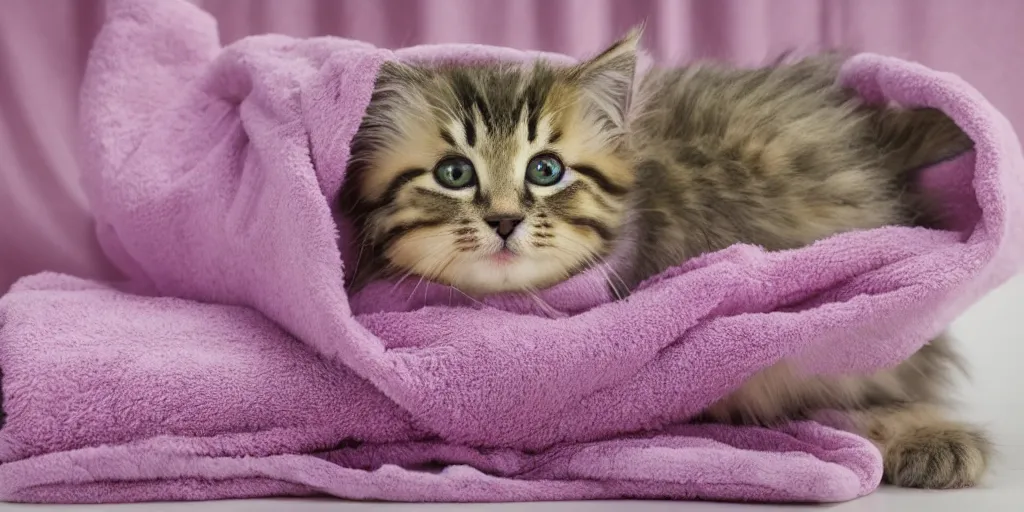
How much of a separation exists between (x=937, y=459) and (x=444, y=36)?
149cm

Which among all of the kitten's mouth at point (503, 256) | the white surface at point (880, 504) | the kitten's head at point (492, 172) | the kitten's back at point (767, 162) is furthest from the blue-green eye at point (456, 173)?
the white surface at point (880, 504)

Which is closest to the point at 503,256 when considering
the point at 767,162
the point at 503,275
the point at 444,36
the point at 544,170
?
the point at 503,275

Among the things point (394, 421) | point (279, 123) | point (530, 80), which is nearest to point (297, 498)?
point (394, 421)

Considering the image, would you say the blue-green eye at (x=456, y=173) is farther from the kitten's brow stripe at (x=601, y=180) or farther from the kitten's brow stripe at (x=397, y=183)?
the kitten's brow stripe at (x=601, y=180)

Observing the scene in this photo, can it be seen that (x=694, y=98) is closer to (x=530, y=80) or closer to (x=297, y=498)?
(x=530, y=80)

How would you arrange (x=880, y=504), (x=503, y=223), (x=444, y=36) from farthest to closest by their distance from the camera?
(x=444, y=36) → (x=503, y=223) → (x=880, y=504)

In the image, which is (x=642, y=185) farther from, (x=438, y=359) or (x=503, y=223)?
(x=438, y=359)

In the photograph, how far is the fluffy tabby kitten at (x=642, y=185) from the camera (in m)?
1.19

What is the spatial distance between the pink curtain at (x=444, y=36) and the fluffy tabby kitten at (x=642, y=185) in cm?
40

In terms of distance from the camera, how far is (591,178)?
1.27 meters

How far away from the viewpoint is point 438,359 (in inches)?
44.4

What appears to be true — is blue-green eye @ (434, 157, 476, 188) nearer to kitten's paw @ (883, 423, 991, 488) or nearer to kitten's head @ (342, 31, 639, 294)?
kitten's head @ (342, 31, 639, 294)

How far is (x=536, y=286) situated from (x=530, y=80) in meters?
0.28

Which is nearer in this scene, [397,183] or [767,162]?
[397,183]
